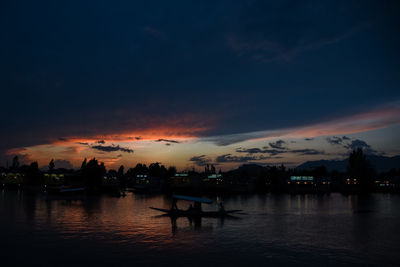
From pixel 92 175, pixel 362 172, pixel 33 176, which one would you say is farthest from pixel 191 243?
pixel 362 172

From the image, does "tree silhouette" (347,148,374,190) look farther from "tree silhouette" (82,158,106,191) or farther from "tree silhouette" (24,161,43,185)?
"tree silhouette" (24,161,43,185)

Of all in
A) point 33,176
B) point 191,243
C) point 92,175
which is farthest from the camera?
point 33,176

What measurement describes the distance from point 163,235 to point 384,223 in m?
45.3

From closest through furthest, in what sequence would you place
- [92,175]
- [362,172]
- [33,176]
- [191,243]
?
[191,243] → [92,175] → [33,176] → [362,172]

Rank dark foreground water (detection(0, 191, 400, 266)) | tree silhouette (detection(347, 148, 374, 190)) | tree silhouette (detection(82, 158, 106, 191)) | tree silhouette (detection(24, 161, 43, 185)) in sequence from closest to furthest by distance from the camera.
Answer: dark foreground water (detection(0, 191, 400, 266))
tree silhouette (detection(82, 158, 106, 191))
tree silhouette (detection(24, 161, 43, 185))
tree silhouette (detection(347, 148, 374, 190))

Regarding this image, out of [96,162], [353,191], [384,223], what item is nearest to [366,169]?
[353,191]

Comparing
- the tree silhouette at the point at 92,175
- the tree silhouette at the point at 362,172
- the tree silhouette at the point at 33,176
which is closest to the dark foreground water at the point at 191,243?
the tree silhouette at the point at 92,175

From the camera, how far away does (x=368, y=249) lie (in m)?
37.6

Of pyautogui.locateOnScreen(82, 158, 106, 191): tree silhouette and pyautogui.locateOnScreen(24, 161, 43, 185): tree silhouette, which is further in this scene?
pyautogui.locateOnScreen(24, 161, 43, 185): tree silhouette

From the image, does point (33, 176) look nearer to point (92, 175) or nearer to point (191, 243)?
point (92, 175)

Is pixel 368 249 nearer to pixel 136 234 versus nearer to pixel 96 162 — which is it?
pixel 136 234

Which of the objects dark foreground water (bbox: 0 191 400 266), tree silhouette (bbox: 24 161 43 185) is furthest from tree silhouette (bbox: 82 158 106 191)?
dark foreground water (bbox: 0 191 400 266)

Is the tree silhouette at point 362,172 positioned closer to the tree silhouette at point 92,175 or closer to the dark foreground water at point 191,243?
the dark foreground water at point 191,243

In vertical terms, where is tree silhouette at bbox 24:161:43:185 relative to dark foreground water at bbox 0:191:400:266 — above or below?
above
